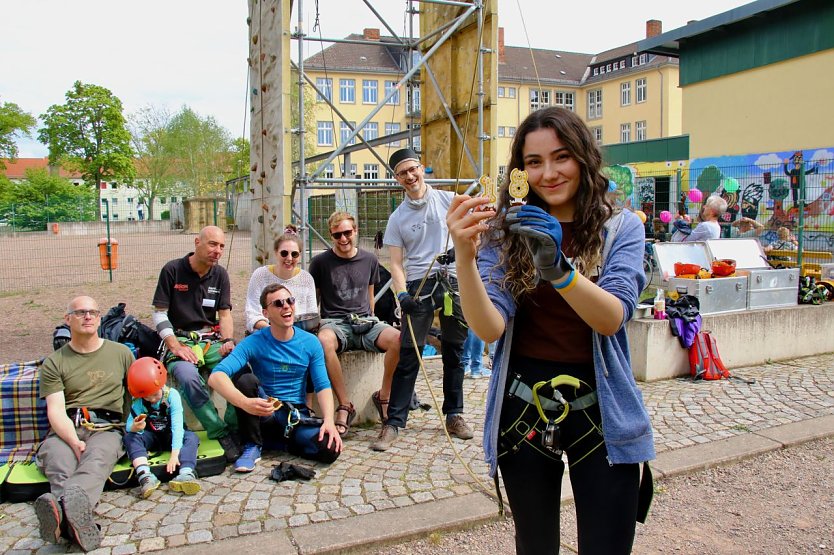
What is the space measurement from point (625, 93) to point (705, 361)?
56954mm

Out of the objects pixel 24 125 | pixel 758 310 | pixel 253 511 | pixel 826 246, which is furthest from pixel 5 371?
pixel 24 125

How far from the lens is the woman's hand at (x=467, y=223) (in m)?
1.81

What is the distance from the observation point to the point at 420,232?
5.59m

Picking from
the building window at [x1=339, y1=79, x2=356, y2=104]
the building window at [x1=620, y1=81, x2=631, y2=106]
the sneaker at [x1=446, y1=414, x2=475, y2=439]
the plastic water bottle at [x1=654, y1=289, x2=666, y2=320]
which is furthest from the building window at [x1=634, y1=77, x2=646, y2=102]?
the sneaker at [x1=446, y1=414, x2=475, y2=439]

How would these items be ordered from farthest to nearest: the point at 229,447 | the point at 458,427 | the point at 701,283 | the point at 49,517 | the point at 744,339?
1. the point at 744,339
2. the point at 701,283
3. the point at 458,427
4. the point at 229,447
5. the point at 49,517

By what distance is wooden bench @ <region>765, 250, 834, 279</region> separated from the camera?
9750mm

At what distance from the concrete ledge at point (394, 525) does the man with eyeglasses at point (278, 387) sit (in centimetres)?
92

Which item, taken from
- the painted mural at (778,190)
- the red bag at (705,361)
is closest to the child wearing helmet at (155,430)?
the red bag at (705,361)

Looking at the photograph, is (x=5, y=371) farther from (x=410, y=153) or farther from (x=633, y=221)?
(x=633, y=221)

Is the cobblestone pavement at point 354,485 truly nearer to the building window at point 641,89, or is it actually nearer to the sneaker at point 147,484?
the sneaker at point 147,484

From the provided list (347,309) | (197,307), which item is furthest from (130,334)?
(347,309)

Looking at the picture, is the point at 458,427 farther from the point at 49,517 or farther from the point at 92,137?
the point at 92,137

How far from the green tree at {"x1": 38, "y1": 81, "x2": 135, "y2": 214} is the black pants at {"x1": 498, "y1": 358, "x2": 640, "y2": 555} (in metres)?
56.6

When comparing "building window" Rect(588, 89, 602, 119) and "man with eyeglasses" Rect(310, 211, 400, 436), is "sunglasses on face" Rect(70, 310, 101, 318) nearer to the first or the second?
"man with eyeglasses" Rect(310, 211, 400, 436)
